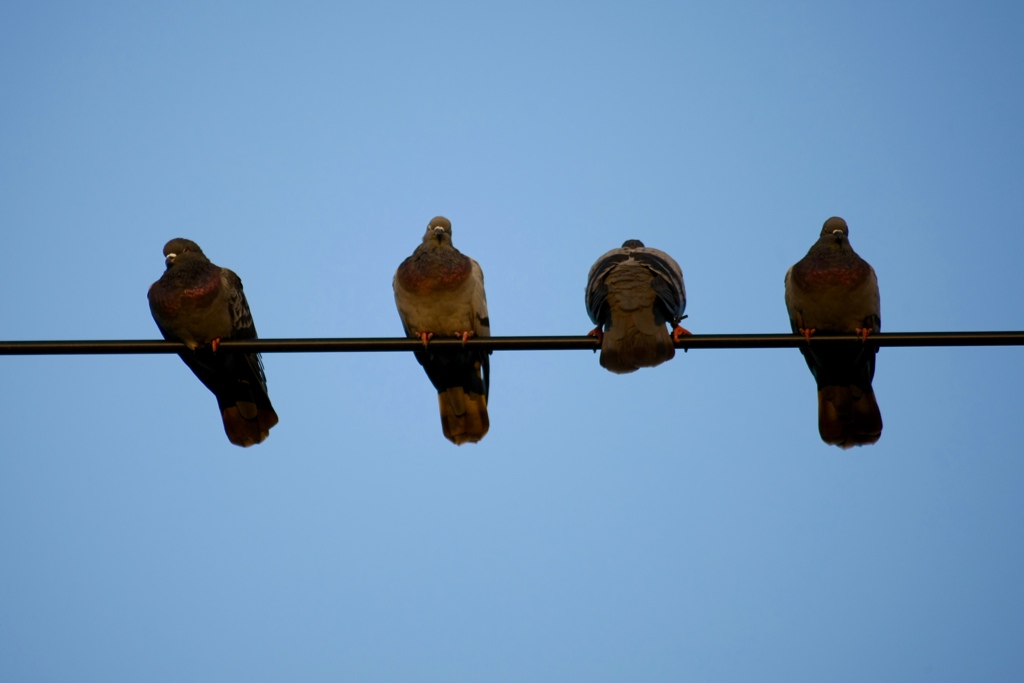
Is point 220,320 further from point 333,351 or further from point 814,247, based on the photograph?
point 814,247

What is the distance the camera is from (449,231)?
10.1m

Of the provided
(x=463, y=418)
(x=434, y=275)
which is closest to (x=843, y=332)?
(x=463, y=418)

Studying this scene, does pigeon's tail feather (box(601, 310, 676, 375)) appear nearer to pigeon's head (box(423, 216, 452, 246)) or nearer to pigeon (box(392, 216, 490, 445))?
pigeon (box(392, 216, 490, 445))

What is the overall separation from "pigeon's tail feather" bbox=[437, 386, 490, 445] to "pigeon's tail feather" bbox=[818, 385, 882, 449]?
97.1 inches

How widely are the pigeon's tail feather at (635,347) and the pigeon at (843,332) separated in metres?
1.56

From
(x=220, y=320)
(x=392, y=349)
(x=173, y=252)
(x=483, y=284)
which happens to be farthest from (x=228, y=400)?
(x=392, y=349)

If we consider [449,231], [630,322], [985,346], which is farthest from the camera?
[449,231]

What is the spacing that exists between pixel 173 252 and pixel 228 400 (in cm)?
120

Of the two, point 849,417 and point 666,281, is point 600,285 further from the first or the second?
point 849,417

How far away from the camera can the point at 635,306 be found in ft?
27.0

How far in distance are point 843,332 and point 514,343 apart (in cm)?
350

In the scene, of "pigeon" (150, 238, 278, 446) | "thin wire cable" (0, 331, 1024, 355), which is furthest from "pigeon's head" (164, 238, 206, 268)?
"thin wire cable" (0, 331, 1024, 355)

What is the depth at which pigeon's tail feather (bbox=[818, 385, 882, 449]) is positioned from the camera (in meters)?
8.89

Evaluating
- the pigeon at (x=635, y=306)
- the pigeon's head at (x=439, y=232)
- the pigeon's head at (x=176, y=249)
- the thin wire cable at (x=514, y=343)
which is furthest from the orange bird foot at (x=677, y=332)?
the pigeon's head at (x=176, y=249)
